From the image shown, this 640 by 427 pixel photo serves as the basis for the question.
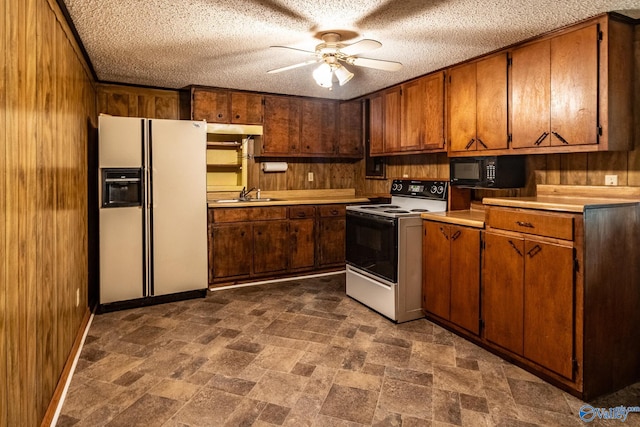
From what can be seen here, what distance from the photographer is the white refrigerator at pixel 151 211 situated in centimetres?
373

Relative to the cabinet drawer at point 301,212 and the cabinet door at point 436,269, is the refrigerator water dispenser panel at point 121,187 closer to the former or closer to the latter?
the cabinet drawer at point 301,212

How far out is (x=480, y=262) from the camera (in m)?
2.95

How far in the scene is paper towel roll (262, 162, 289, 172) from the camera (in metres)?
5.24

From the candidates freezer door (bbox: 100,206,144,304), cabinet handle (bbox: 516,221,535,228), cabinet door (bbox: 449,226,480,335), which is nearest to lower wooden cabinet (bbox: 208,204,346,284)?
freezer door (bbox: 100,206,144,304)

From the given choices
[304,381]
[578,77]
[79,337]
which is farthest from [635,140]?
[79,337]

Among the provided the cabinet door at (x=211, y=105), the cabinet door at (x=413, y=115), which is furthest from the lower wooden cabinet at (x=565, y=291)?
the cabinet door at (x=211, y=105)

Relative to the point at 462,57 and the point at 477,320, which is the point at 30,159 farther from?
the point at 462,57

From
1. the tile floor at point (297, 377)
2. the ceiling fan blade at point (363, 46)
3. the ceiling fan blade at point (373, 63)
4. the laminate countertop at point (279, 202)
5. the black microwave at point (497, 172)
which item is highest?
the ceiling fan blade at point (373, 63)

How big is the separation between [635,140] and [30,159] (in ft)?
11.4

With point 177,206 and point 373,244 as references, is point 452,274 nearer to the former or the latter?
point 373,244

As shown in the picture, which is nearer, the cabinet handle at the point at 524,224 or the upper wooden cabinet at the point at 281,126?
the cabinet handle at the point at 524,224

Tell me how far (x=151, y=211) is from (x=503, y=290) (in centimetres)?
313

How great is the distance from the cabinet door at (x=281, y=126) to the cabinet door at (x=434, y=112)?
1744 millimetres

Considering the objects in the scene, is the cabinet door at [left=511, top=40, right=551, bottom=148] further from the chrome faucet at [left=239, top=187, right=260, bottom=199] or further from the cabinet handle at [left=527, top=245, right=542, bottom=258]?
the chrome faucet at [left=239, top=187, right=260, bottom=199]
